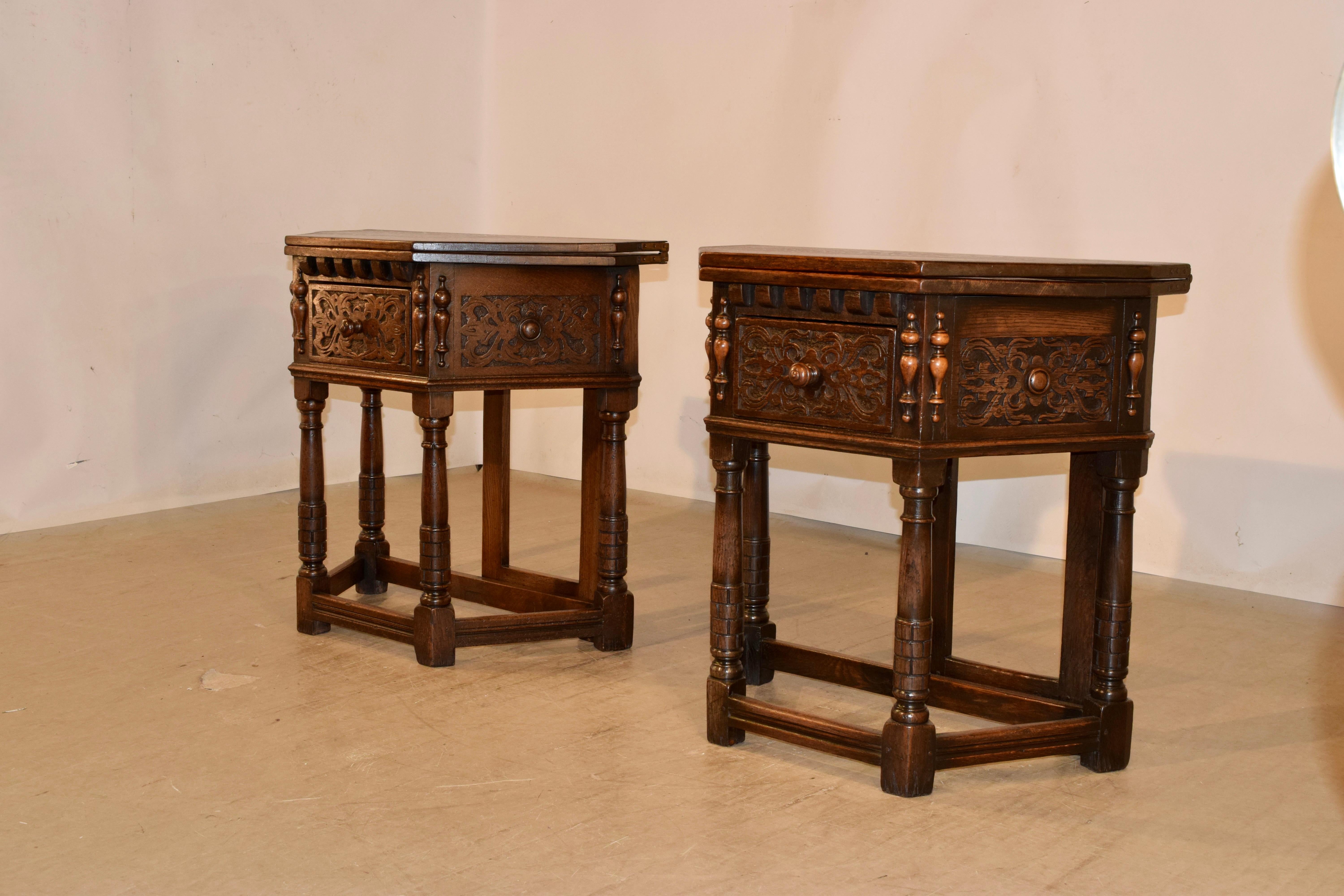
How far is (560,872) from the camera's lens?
2.18 metres

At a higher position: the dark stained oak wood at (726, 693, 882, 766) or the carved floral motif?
the carved floral motif

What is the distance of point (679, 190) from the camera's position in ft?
18.3

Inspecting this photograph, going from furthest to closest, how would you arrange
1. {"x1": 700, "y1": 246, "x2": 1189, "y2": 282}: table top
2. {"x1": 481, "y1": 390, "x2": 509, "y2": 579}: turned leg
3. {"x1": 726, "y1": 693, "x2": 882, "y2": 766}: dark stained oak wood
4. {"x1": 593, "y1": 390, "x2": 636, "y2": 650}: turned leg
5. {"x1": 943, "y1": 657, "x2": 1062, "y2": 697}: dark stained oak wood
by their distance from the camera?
{"x1": 481, "y1": 390, "x2": 509, "y2": 579}: turned leg < {"x1": 593, "y1": 390, "x2": 636, "y2": 650}: turned leg < {"x1": 943, "y1": 657, "x2": 1062, "y2": 697}: dark stained oak wood < {"x1": 726, "y1": 693, "x2": 882, "y2": 766}: dark stained oak wood < {"x1": 700, "y1": 246, "x2": 1189, "y2": 282}: table top

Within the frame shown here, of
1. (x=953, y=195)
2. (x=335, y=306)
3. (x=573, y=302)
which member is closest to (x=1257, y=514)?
(x=953, y=195)

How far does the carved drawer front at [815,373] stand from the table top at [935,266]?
111 mm

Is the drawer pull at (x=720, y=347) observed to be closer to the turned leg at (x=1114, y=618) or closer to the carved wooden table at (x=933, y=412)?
the carved wooden table at (x=933, y=412)

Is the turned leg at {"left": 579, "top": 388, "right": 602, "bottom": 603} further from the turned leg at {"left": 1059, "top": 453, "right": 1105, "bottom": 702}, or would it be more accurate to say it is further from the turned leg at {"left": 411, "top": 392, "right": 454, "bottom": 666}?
the turned leg at {"left": 1059, "top": 453, "right": 1105, "bottom": 702}

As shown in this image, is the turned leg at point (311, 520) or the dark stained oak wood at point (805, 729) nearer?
the dark stained oak wood at point (805, 729)

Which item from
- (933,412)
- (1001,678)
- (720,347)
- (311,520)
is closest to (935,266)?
(933,412)

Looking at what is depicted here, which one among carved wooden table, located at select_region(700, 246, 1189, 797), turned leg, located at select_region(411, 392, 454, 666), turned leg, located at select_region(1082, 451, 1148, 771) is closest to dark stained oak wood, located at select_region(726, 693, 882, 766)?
carved wooden table, located at select_region(700, 246, 1189, 797)

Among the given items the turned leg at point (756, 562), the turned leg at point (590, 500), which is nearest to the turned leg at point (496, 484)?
the turned leg at point (590, 500)

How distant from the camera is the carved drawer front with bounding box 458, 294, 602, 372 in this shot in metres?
3.18

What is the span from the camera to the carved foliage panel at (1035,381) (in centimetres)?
242

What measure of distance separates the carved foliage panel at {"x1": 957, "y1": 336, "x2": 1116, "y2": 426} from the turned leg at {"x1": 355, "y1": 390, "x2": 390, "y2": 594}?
1.97m
